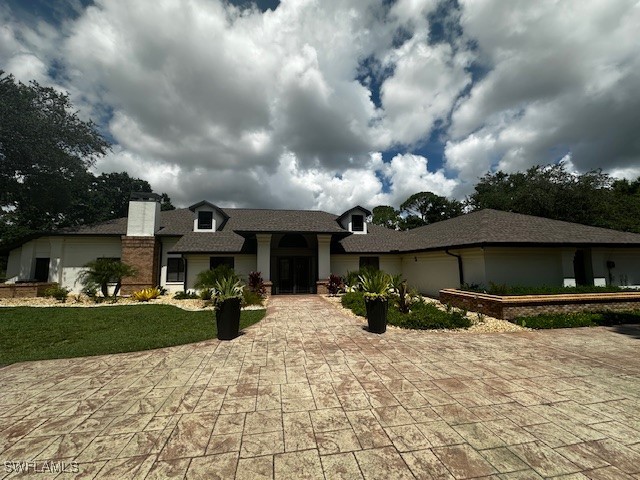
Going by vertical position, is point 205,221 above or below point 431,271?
above

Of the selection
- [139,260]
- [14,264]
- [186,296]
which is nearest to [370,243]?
[186,296]

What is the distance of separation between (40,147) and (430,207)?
174 ft

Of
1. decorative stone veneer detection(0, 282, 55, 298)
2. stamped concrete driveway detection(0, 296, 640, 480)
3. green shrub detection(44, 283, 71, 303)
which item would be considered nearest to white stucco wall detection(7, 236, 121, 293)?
decorative stone veneer detection(0, 282, 55, 298)

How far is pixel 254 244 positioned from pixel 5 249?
19.4m

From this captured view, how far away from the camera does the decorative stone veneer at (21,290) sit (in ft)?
53.3

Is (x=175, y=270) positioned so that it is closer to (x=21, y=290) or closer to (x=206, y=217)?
(x=206, y=217)

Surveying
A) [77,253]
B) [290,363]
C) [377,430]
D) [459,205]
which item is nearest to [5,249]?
[77,253]

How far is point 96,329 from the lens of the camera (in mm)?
9039

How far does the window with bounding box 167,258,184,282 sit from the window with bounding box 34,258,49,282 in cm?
892

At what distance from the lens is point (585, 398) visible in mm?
4059

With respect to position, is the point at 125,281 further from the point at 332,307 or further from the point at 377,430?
the point at 377,430

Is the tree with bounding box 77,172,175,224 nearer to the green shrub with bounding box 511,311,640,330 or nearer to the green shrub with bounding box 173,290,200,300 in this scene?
the green shrub with bounding box 173,290,200,300

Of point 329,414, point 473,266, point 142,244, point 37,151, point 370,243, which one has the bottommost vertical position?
point 329,414

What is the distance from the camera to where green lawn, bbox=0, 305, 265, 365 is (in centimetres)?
666
